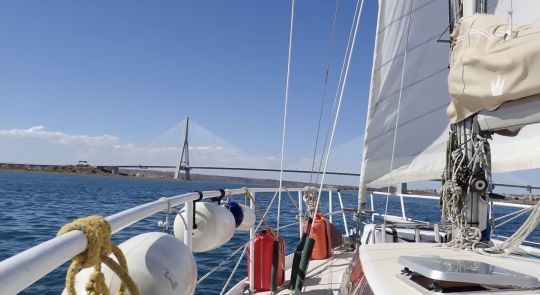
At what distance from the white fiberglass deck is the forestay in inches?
78.4

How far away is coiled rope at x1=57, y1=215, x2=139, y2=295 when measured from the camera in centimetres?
98

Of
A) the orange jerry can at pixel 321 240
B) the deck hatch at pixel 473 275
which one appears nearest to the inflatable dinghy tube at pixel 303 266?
the deck hatch at pixel 473 275

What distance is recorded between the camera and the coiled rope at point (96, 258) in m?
0.98

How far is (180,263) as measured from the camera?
137 centimetres

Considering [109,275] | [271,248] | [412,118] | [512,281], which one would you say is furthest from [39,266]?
[412,118]

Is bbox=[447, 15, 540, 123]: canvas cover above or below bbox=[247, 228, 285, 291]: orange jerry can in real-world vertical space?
above

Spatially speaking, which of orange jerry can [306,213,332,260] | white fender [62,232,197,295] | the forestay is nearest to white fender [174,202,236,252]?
white fender [62,232,197,295]

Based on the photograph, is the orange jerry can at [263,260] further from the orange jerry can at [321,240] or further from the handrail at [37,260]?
the handrail at [37,260]

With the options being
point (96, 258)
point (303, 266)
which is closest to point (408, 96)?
point (303, 266)

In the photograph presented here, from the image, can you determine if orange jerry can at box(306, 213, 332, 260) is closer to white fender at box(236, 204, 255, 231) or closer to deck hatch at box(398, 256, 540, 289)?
white fender at box(236, 204, 255, 231)

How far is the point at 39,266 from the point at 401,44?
4.32 metres

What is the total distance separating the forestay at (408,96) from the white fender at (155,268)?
3107mm

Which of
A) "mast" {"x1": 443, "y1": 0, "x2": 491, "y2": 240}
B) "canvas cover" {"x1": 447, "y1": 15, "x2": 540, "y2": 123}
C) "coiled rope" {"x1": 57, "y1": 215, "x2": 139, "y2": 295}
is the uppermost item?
"canvas cover" {"x1": 447, "y1": 15, "x2": 540, "y2": 123}

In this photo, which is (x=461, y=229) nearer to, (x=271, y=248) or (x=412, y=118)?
(x=271, y=248)
